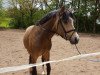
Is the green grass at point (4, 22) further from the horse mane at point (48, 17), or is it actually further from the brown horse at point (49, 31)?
the horse mane at point (48, 17)

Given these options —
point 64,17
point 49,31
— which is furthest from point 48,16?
point 64,17

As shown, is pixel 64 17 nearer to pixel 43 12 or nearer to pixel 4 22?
pixel 43 12

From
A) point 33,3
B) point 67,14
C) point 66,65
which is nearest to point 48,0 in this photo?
point 33,3

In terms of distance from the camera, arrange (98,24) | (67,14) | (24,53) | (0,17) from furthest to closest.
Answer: (0,17) → (98,24) → (24,53) → (67,14)

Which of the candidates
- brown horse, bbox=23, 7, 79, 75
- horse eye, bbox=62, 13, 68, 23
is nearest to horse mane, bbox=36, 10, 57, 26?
brown horse, bbox=23, 7, 79, 75

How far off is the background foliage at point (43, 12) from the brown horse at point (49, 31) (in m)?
15.1

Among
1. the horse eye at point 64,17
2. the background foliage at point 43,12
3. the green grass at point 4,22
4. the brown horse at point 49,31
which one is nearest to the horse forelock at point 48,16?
the brown horse at point 49,31

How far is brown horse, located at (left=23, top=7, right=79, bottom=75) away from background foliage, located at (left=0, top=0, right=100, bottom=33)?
15096 mm

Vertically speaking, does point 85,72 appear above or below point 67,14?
below

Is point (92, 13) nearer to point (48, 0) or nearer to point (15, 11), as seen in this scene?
point (48, 0)

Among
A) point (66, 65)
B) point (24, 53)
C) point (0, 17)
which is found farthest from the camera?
point (0, 17)

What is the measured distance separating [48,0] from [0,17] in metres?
4.44

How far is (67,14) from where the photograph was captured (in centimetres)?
513

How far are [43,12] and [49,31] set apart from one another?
17.4 metres
